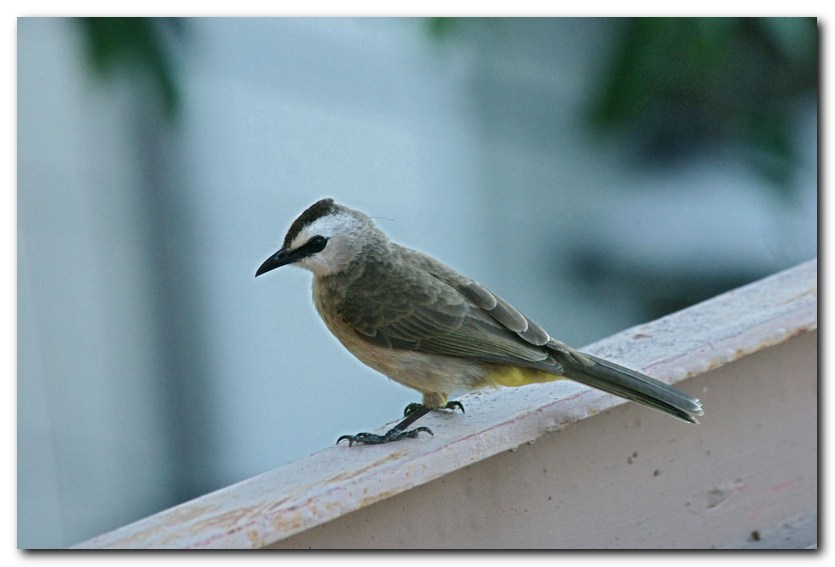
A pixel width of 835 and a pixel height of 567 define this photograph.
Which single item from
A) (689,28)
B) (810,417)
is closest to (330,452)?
(810,417)

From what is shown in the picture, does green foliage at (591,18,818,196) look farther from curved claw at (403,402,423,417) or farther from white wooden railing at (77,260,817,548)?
curved claw at (403,402,423,417)

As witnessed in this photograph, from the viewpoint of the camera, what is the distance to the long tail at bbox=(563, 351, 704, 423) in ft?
6.79

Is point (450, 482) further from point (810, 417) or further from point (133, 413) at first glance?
point (133, 413)

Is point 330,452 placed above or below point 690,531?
above

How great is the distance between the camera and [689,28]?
2.57 m

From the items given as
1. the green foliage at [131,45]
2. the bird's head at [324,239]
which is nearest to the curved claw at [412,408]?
the bird's head at [324,239]

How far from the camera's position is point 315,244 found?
232 cm

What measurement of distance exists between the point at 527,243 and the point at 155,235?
1332 millimetres

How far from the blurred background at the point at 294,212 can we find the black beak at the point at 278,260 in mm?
916

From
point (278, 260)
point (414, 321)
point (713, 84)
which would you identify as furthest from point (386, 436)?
point (713, 84)

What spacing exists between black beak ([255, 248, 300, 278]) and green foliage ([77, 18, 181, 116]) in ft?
1.92

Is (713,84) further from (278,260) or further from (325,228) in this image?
(278,260)

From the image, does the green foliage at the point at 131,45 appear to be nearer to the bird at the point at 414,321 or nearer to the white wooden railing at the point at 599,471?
the bird at the point at 414,321

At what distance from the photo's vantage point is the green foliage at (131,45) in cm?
250
